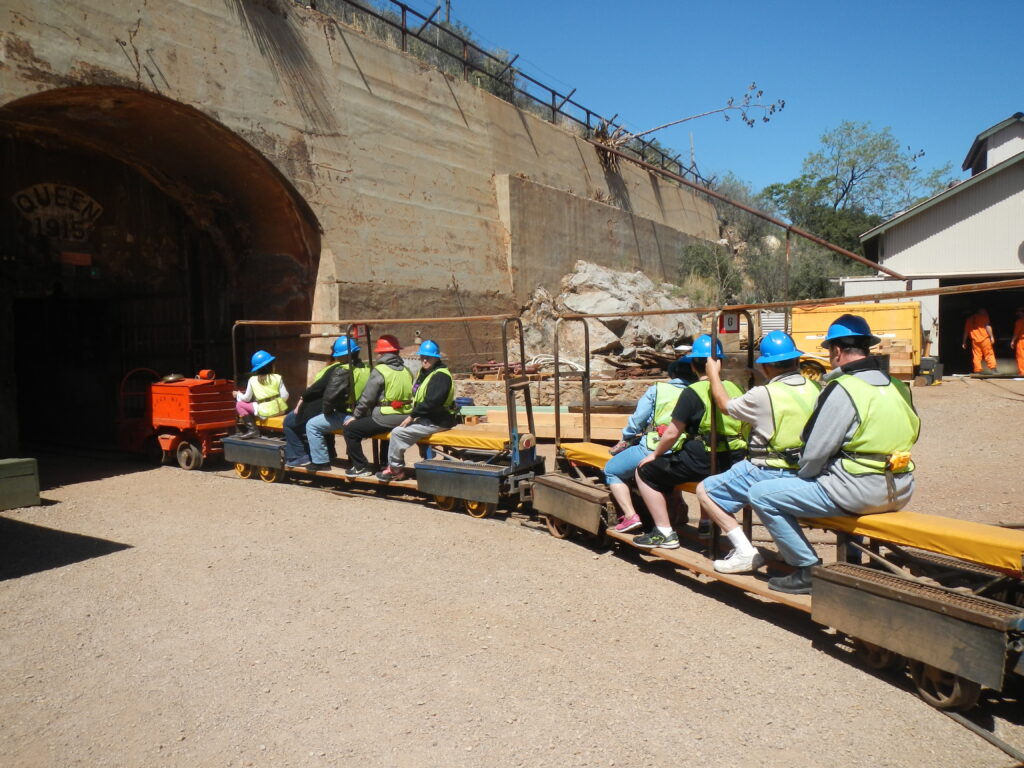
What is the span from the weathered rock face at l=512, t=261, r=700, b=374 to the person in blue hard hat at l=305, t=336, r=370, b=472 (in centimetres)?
856

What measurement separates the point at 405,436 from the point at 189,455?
4173 mm

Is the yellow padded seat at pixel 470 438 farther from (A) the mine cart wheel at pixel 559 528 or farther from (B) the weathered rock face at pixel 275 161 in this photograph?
(B) the weathered rock face at pixel 275 161

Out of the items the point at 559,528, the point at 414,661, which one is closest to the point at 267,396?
the point at 559,528

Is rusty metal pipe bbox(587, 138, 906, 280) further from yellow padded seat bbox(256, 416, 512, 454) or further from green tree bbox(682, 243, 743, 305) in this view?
yellow padded seat bbox(256, 416, 512, 454)

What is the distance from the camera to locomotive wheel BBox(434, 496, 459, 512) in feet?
25.8

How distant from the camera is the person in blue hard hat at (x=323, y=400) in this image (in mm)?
8711

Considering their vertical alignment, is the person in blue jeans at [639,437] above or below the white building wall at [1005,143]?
below

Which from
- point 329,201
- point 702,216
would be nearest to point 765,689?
point 329,201

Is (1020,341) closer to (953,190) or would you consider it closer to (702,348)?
(953,190)

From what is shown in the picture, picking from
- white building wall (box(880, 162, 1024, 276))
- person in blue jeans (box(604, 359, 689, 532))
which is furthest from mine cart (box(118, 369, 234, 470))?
white building wall (box(880, 162, 1024, 276))

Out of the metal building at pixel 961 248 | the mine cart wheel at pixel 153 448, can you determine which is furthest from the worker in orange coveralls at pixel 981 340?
the mine cart wheel at pixel 153 448

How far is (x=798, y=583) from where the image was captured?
4.59 m

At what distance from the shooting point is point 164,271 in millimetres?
12961

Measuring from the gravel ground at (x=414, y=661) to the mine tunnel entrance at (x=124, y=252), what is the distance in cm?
603
